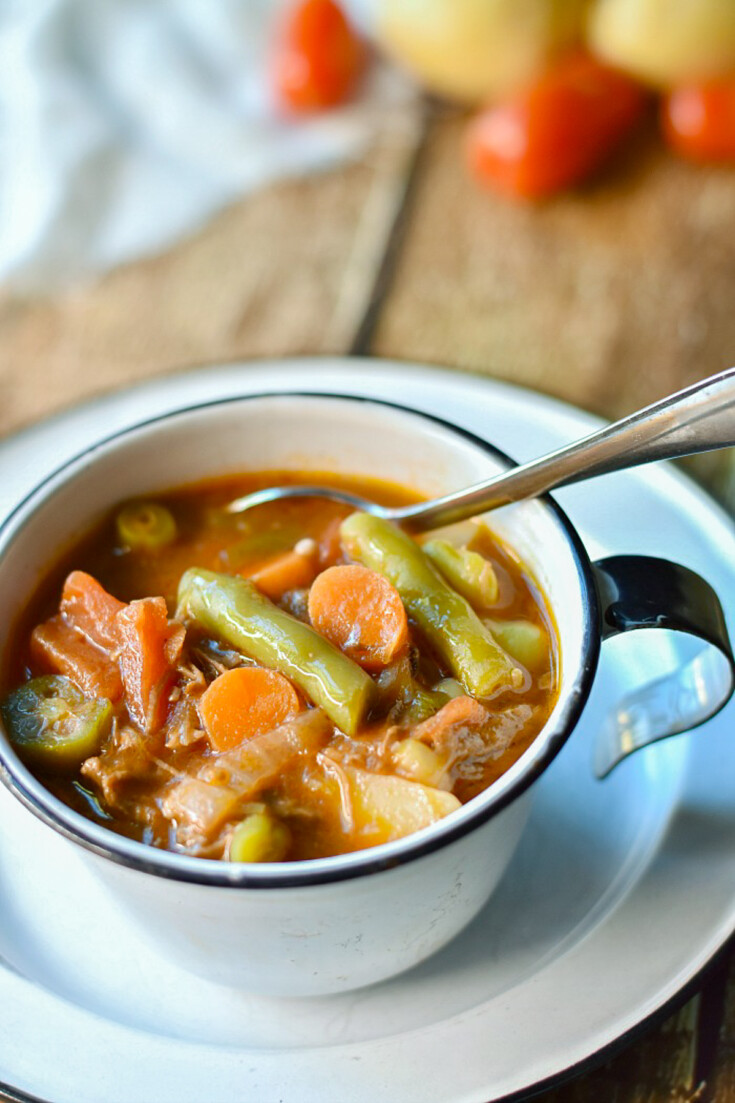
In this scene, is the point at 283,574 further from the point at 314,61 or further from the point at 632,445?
the point at 314,61

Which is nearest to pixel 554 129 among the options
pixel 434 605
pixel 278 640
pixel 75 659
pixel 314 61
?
pixel 314 61

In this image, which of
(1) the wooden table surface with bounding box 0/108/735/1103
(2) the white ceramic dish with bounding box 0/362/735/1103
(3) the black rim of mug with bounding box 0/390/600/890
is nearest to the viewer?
(3) the black rim of mug with bounding box 0/390/600/890

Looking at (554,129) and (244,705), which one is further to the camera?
(554,129)

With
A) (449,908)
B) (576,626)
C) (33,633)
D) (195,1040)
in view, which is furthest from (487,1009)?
(33,633)

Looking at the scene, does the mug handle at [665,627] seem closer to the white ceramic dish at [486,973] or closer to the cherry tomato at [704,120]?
the white ceramic dish at [486,973]

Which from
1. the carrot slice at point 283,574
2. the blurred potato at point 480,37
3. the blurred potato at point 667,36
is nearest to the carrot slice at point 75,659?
the carrot slice at point 283,574

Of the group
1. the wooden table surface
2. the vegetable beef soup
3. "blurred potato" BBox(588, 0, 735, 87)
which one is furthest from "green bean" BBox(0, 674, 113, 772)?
"blurred potato" BBox(588, 0, 735, 87)

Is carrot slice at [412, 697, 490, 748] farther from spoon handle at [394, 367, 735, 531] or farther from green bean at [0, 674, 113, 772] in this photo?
green bean at [0, 674, 113, 772]
